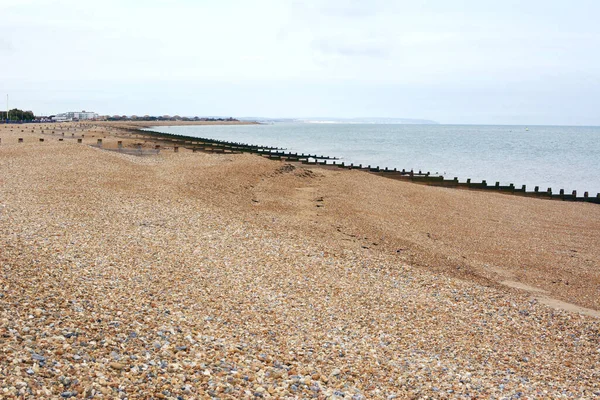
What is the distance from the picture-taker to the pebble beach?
5867mm

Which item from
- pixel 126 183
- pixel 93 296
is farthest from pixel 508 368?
pixel 126 183

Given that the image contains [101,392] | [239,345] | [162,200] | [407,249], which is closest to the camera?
[101,392]

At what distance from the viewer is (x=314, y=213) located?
17531 mm

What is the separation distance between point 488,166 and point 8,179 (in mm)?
42815

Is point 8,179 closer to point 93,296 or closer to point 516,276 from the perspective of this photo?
point 93,296

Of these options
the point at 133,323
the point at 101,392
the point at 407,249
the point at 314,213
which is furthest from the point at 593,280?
the point at 101,392

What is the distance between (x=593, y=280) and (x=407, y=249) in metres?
4.42

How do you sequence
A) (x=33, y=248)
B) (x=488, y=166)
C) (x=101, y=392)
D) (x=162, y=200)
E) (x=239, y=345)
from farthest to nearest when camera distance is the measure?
(x=488, y=166)
(x=162, y=200)
(x=33, y=248)
(x=239, y=345)
(x=101, y=392)

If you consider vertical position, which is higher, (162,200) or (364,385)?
(162,200)

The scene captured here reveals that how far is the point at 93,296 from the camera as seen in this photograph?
24.9 ft

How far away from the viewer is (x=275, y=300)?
8.70 meters

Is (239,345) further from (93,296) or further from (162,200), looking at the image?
(162,200)

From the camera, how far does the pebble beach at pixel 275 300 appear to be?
5.87 meters

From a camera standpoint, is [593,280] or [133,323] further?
[593,280]
